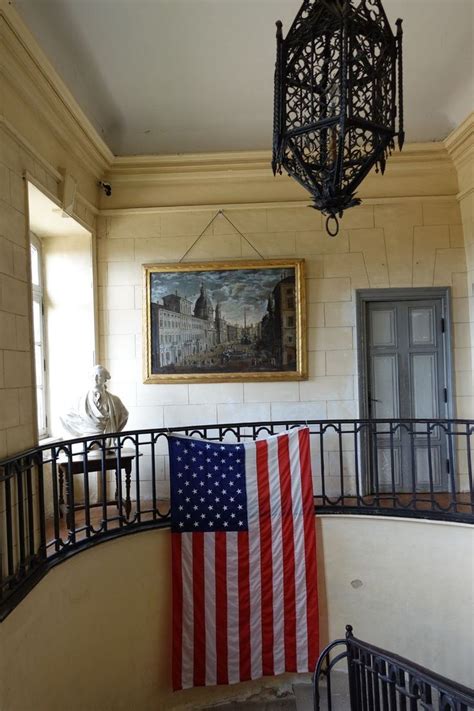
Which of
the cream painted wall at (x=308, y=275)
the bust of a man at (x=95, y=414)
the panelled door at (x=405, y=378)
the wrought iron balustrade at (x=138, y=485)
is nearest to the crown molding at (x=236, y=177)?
the cream painted wall at (x=308, y=275)

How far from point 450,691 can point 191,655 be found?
9.77ft

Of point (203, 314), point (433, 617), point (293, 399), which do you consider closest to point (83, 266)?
point (203, 314)

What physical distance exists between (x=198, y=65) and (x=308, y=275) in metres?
2.43

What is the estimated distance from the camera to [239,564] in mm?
4281

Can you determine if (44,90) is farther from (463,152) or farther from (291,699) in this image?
(291,699)

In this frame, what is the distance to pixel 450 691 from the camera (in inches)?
76.6

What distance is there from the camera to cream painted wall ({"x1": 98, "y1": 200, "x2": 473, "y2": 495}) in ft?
18.0

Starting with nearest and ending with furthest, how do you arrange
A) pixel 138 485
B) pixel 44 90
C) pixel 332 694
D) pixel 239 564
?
pixel 44 90, pixel 138 485, pixel 239 564, pixel 332 694

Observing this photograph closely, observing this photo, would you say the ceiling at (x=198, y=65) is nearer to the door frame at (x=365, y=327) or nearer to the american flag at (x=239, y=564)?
the door frame at (x=365, y=327)

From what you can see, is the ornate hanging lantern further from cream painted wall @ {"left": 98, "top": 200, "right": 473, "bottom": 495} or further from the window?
the window

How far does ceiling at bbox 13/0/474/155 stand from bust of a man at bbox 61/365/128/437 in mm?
2836

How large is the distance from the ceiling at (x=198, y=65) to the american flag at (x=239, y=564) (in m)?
3.53

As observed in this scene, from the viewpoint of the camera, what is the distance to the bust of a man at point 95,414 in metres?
4.58

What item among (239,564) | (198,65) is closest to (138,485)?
(239,564)
